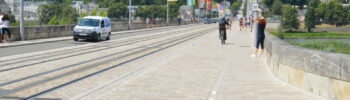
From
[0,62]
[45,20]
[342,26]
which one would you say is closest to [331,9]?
[342,26]

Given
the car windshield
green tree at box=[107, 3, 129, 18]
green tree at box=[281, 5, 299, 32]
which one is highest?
green tree at box=[107, 3, 129, 18]

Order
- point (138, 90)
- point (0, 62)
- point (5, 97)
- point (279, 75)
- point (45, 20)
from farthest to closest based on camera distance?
point (45, 20)
point (0, 62)
point (279, 75)
point (138, 90)
point (5, 97)

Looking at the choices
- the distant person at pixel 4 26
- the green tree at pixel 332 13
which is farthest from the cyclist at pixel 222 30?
the green tree at pixel 332 13

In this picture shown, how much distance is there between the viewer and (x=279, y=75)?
11.2 metres

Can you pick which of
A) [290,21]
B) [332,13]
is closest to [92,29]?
[290,21]

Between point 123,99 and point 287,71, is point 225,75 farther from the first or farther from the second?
point 123,99

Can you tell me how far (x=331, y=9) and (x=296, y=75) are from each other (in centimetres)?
14697

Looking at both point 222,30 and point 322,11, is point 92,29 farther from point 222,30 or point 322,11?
point 322,11

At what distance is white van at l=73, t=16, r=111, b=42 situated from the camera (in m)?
28.0

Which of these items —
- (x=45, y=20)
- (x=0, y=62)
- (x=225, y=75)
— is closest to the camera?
(x=225, y=75)

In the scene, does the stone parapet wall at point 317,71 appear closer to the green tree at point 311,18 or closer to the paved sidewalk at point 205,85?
the paved sidewalk at point 205,85

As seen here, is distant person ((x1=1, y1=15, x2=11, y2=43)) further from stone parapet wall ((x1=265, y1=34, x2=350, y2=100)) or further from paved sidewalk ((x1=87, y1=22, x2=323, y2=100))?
stone parapet wall ((x1=265, y1=34, x2=350, y2=100))

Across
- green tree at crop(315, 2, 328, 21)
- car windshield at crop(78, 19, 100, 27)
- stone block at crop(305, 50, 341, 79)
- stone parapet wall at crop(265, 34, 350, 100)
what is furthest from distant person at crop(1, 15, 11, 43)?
green tree at crop(315, 2, 328, 21)

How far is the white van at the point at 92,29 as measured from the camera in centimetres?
2795
